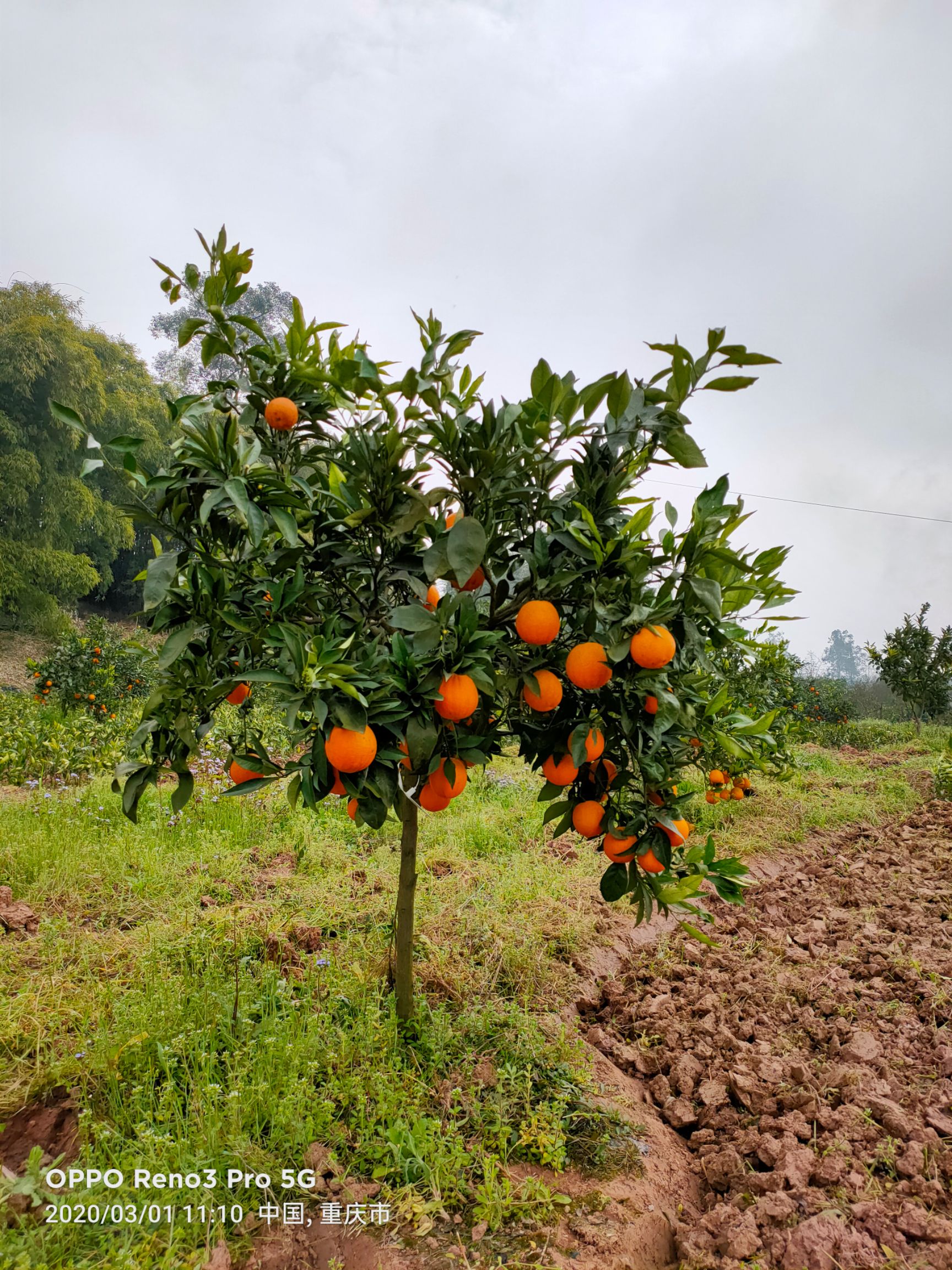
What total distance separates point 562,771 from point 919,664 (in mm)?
10852

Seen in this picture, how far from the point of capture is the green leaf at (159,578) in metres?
1.19

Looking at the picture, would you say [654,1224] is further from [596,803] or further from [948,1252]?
[596,803]

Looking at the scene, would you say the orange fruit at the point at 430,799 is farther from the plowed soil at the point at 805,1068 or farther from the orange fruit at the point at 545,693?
the plowed soil at the point at 805,1068

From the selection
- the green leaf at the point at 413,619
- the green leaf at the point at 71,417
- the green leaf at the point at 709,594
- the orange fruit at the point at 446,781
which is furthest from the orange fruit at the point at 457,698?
the green leaf at the point at 71,417

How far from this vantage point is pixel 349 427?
1507 mm

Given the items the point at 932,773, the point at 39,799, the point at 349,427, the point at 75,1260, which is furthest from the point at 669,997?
the point at 932,773

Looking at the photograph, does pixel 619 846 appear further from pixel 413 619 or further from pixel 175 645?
pixel 175 645

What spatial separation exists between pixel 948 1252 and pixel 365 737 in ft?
5.04

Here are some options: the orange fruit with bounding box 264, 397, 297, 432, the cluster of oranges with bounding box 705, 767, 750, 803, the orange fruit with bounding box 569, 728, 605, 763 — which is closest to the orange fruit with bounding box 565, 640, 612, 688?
the orange fruit with bounding box 569, 728, 605, 763

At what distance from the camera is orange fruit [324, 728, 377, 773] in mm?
1113

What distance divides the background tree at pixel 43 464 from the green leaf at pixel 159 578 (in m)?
11.9

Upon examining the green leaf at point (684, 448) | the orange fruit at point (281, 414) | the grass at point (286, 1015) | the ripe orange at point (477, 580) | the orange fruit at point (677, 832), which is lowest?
the grass at point (286, 1015)

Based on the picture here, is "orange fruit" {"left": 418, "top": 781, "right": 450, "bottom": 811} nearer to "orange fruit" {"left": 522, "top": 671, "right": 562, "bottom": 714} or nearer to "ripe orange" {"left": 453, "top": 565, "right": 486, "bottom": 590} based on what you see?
"orange fruit" {"left": 522, "top": 671, "right": 562, "bottom": 714}

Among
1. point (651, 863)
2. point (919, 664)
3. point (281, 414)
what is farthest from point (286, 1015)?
point (919, 664)
